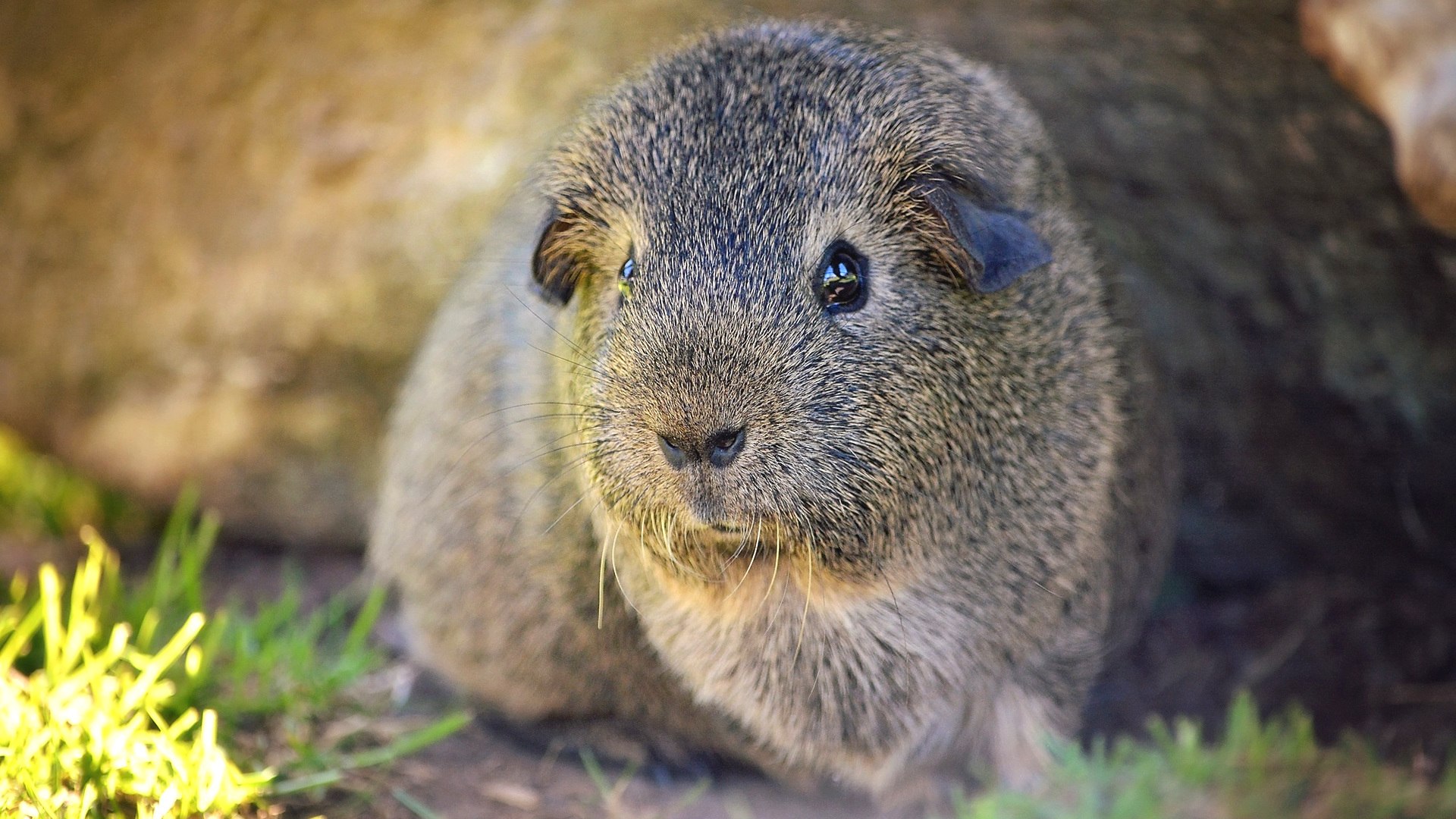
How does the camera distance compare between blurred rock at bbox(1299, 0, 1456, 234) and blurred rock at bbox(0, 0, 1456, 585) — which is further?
blurred rock at bbox(0, 0, 1456, 585)

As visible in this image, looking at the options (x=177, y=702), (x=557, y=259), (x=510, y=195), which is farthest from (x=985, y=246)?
(x=177, y=702)

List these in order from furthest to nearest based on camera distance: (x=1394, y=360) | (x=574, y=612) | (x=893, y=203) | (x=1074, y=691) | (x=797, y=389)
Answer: (x=1394, y=360) < (x=574, y=612) < (x=1074, y=691) < (x=893, y=203) < (x=797, y=389)

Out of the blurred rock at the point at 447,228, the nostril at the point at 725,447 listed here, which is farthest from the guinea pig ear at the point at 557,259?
the blurred rock at the point at 447,228

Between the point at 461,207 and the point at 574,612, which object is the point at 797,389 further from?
the point at 461,207

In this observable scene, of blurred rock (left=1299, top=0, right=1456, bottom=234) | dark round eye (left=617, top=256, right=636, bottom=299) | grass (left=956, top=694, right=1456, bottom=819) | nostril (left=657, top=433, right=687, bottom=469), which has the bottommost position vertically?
grass (left=956, top=694, right=1456, bottom=819)

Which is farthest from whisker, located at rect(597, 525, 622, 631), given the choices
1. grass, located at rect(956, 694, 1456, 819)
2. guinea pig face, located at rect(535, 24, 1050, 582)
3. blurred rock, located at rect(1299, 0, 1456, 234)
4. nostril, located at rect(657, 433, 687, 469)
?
blurred rock, located at rect(1299, 0, 1456, 234)

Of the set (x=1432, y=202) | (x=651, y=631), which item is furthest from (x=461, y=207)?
(x=1432, y=202)

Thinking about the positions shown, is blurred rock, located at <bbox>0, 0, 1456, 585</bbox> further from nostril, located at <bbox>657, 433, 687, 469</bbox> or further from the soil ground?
nostril, located at <bbox>657, 433, 687, 469</bbox>
